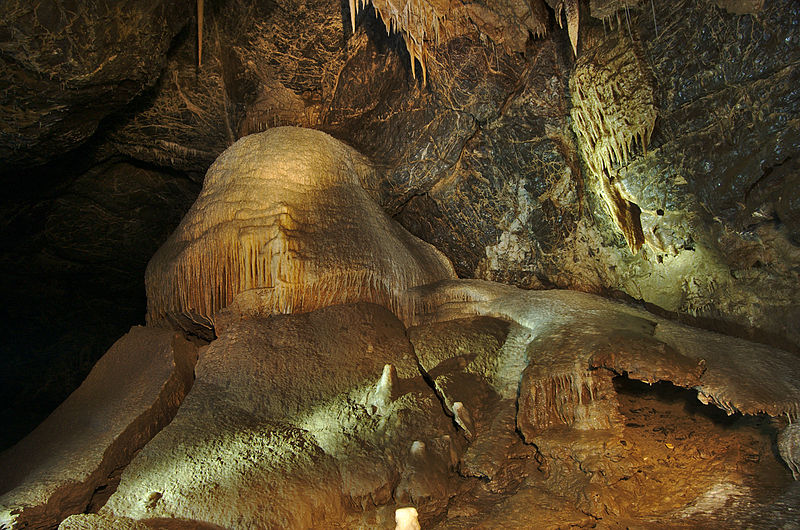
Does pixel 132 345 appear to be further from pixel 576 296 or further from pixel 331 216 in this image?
pixel 576 296

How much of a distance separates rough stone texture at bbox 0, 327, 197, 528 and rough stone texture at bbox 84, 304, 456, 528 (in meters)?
0.45

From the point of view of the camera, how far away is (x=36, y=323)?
389 inches

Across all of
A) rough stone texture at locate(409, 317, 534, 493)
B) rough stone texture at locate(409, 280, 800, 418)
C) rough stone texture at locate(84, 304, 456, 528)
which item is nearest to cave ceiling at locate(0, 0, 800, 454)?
rough stone texture at locate(409, 280, 800, 418)

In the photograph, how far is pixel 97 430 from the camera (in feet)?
16.7

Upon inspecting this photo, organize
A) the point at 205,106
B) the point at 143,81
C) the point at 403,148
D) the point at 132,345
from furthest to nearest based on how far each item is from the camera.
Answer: the point at 205,106, the point at 403,148, the point at 143,81, the point at 132,345

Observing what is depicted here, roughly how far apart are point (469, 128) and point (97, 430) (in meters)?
5.24

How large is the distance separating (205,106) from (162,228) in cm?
262

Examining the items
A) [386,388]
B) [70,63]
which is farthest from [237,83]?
[386,388]

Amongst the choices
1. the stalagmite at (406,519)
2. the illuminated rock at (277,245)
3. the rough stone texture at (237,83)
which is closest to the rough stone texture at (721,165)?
the illuminated rock at (277,245)

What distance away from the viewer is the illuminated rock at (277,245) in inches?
229

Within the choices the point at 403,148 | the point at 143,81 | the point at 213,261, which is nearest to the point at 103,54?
the point at 143,81

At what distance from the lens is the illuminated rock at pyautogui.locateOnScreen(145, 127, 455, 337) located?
583 centimetres

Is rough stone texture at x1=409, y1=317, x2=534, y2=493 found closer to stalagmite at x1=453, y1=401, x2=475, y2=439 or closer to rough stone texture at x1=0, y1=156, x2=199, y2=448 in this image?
stalagmite at x1=453, y1=401, x2=475, y2=439

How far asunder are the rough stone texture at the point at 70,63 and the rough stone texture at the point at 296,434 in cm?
323
